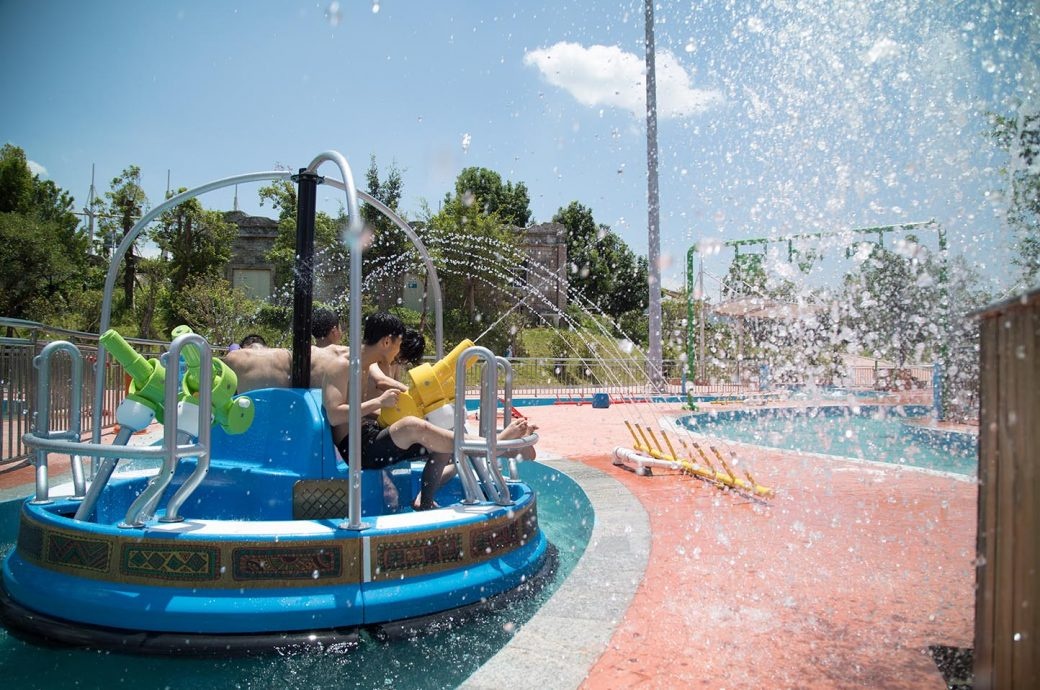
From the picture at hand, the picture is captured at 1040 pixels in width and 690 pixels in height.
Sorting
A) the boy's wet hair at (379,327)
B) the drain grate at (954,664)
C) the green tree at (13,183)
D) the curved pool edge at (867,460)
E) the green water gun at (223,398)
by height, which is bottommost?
the curved pool edge at (867,460)

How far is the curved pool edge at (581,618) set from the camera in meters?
2.70

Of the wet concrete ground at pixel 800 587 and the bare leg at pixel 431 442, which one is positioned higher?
the bare leg at pixel 431 442

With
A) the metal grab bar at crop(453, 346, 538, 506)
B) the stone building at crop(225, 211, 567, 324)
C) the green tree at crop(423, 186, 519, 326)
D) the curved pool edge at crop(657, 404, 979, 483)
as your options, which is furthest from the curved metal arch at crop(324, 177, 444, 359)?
the stone building at crop(225, 211, 567, 324)

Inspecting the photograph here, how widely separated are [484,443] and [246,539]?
128 centimetres

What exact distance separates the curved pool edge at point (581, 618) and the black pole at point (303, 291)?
1.96 metres

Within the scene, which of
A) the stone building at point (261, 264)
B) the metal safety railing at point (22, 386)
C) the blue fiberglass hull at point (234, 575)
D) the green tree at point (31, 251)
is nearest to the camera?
the blue fiberglass hull at point (234, 575)

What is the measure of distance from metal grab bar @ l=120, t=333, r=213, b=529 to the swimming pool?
26.9ft

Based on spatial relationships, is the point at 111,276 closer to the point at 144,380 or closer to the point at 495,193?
the point at 144,380

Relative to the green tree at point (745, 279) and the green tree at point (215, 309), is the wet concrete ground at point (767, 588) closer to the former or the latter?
the green tree at point (745, 279)

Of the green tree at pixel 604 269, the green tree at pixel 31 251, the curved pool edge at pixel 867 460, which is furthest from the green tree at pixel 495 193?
the curved pool edge at pixel 867 460

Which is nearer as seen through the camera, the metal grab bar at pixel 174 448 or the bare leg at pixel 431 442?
the metal grab bar at pixel 174 448

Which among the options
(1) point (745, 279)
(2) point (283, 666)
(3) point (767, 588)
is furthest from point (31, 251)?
(3) point (767, 588)

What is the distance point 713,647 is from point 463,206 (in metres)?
29.2

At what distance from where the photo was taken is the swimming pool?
10.7m
